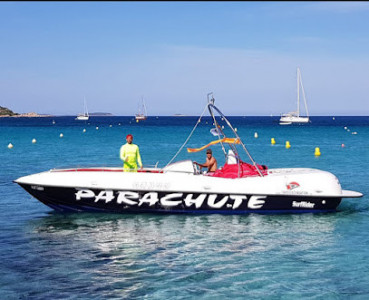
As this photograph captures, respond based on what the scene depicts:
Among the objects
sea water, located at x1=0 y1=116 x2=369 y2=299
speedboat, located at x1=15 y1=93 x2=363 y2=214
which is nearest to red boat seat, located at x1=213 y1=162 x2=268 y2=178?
speedboat, located at x1=15 y1=93 x2=363 y2=214

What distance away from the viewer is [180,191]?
559 inches

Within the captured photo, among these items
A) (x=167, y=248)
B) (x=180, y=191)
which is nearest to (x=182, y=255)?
(x=167, y=248)

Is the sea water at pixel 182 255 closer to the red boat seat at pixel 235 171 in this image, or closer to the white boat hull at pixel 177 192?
the white boat hull at pixel 177 192

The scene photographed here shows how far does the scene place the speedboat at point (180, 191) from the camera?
14.2 meters

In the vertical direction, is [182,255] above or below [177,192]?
below

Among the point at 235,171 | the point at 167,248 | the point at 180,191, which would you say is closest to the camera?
the point at 167,248

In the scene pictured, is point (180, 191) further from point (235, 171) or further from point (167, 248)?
point (167, 248)

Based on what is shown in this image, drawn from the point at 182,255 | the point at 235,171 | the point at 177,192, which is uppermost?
the point at 235,171

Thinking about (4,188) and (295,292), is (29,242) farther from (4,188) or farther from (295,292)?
(4,188)

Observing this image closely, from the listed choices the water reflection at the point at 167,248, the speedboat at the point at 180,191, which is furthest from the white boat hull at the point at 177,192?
the water reflection at the point at 167,248

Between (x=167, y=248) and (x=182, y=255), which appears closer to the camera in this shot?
(x=182, y=255)

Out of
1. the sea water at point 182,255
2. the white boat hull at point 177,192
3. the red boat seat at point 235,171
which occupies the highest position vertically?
the red boat seat at point 235,171

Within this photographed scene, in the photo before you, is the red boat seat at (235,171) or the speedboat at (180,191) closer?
the speedboat at (180,191)

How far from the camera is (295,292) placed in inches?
343
